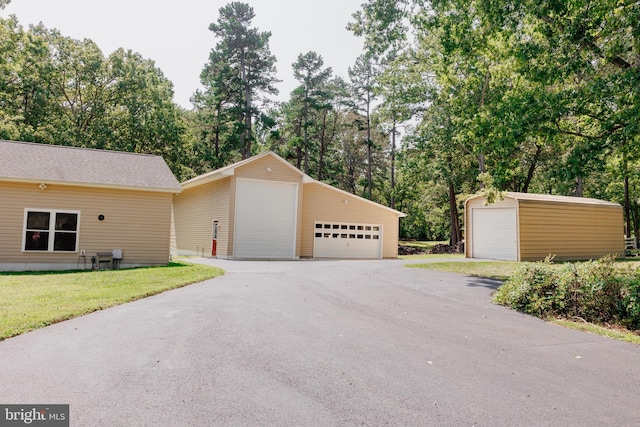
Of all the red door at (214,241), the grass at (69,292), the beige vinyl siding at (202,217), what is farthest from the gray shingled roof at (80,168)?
the red door at (214,241)

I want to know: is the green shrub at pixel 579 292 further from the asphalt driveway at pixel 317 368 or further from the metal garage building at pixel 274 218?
the metal garage building at pixel 274 218

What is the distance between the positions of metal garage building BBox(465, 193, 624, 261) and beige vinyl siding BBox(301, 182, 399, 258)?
4699 millimetres

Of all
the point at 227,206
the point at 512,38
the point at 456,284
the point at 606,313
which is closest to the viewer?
the point at 606,313

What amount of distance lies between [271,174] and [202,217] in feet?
15.9

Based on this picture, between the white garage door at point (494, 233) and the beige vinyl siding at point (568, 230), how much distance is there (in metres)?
0.45

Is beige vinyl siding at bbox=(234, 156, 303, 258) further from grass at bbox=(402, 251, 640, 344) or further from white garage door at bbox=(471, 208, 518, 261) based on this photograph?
white garage door at bbox=(471, 208, 518, 261)

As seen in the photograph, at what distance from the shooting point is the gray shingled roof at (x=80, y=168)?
1328 centimetres

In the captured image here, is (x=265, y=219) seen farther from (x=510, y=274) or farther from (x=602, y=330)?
(x=602, y=330)

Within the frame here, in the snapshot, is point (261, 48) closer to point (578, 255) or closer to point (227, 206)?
point (227, 206)

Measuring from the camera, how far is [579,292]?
23.3ft

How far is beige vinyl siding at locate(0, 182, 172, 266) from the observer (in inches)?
511

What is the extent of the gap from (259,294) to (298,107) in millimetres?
30594

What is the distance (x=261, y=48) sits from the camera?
3381 centimetres

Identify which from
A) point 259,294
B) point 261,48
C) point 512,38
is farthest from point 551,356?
point 261,48
